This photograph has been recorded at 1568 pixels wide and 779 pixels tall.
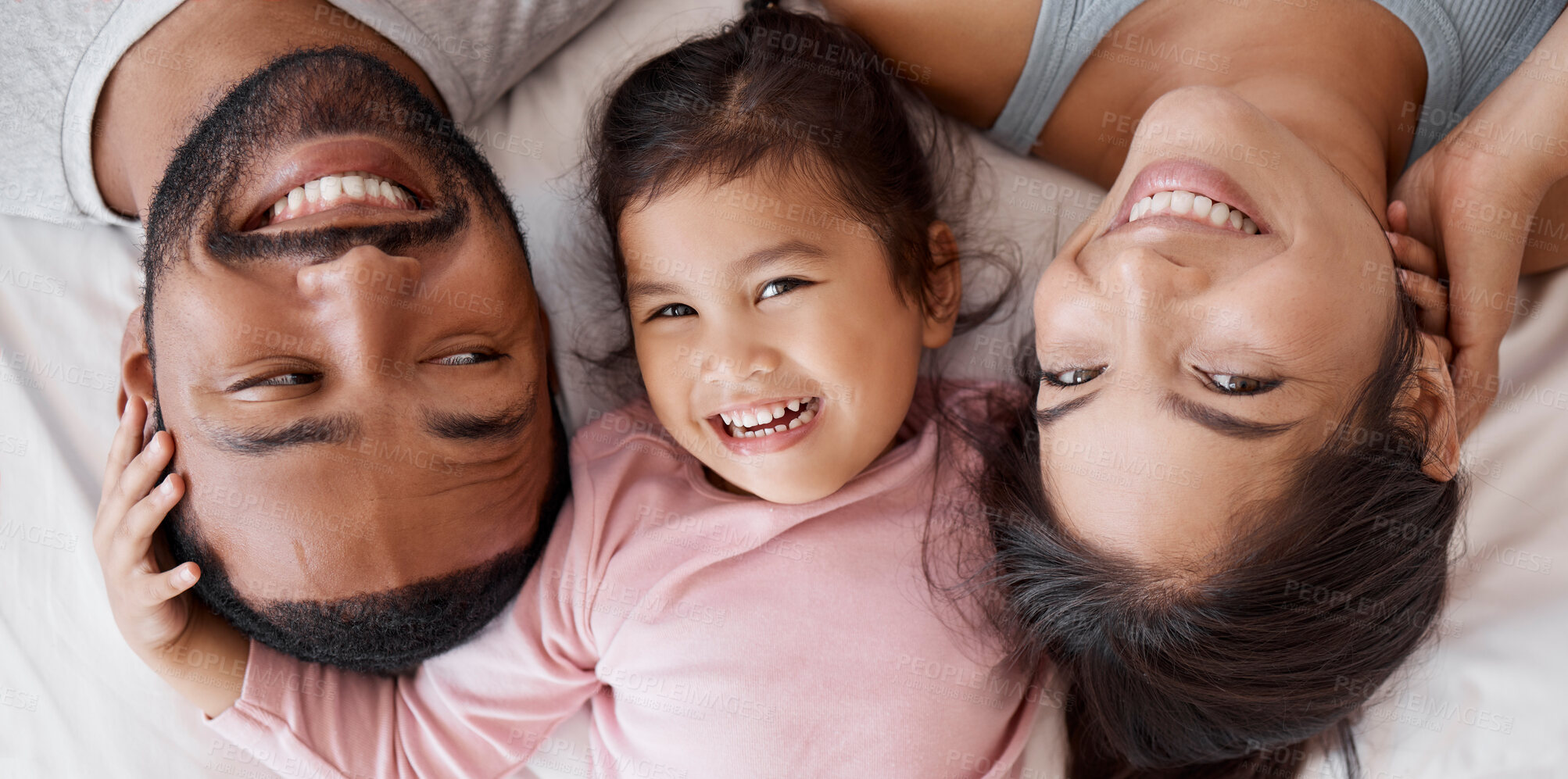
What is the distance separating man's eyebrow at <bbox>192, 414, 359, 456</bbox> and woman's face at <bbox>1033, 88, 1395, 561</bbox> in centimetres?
107

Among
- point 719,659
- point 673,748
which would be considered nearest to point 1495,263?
point 719,659

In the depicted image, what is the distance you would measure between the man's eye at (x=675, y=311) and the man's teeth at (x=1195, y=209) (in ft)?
2.46

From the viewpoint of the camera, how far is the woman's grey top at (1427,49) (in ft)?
5.80

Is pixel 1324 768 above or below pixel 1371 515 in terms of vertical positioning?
below

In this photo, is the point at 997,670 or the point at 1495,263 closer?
the point at 1495,263

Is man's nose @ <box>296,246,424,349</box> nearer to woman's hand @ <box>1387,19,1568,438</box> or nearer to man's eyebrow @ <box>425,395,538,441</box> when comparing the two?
man's eyebrow @ <box>425,395,538,441</box>

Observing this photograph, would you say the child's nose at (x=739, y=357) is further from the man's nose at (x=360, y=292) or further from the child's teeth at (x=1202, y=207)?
the child's teeth at (x=1202, y=207)

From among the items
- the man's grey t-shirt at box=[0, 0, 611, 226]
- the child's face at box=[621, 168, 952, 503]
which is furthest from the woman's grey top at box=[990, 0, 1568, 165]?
the man's grey t-shirt at box=[0, 0, 611, 226]

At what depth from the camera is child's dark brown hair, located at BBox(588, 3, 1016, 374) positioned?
1.71 m

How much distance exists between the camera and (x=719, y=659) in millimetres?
1771

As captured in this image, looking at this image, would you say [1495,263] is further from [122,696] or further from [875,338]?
[122,696]

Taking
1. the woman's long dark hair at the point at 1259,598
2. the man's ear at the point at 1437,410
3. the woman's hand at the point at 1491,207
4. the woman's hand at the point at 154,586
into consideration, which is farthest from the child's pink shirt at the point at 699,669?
the woman's hand at the point at 1491,207

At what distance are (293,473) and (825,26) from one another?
49.4 inches

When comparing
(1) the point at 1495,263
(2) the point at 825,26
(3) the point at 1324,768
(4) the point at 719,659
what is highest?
(2) the point at 825,26
